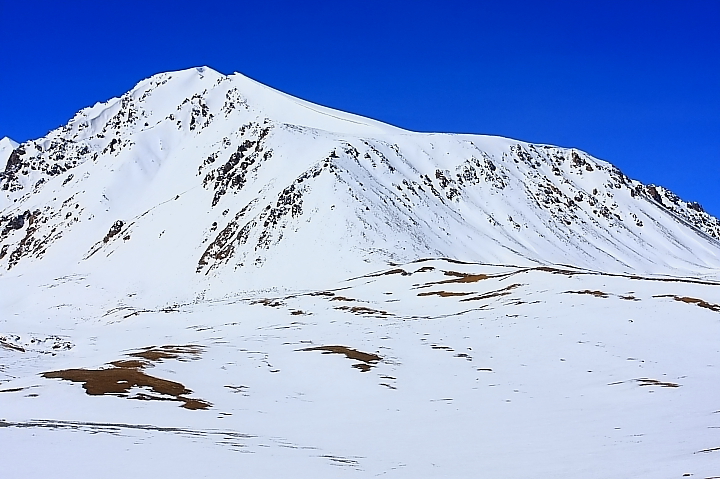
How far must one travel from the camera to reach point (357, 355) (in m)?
35.0

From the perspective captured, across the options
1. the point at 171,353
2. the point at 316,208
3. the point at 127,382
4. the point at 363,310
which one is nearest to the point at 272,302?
the point at 363,310

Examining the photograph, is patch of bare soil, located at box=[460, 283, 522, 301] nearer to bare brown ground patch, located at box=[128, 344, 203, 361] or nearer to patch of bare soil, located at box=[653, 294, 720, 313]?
patch of bare soil, located at box=[653, 294, 720, 313]

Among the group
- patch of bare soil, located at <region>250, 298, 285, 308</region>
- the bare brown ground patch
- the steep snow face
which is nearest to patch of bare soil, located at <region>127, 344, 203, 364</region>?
the bare brown ground patch

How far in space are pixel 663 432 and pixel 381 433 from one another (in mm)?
7585

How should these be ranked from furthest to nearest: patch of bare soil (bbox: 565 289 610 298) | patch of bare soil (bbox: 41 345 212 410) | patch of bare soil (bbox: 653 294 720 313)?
patch of bare soil (bbox: 565 289 610 298) < patch of bare soil (bbox: 653 294 720 313) < patch of bare soil (bbox: 41 345 212 410)

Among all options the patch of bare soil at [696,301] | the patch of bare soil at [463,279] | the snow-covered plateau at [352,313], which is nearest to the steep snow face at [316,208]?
the snow-covered plateau at [352,313]

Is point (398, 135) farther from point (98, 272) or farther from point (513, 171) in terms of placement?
point (98, 272)

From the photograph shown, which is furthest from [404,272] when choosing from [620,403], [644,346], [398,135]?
[398,135]

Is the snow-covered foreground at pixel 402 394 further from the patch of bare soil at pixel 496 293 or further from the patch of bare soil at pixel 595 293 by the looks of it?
the patch of bare soil at pixel 496 293

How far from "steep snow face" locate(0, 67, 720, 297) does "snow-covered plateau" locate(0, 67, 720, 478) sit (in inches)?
24.3

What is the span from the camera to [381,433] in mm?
19047

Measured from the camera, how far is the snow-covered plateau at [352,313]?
16047mm

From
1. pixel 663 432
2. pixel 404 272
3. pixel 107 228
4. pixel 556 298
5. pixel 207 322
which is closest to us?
pixel 663 432

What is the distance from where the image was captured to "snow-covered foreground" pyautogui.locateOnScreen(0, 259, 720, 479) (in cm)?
1420
